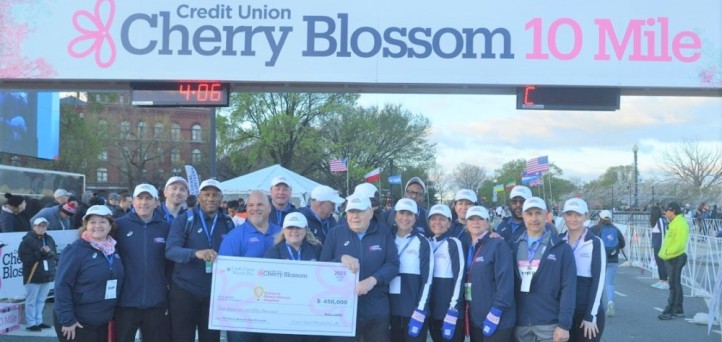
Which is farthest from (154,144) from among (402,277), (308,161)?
(402,277)

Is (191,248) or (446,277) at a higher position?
(191,248)

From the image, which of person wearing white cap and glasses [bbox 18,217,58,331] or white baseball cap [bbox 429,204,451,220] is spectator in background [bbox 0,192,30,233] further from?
white baseball cap [bbox 429,204,451,220]

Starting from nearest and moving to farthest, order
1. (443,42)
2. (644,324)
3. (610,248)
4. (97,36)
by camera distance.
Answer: (443,42) → (97,36) → (644,324) → (610,248)

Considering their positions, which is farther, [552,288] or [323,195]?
[323,195]

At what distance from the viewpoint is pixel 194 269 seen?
6148 millimetres

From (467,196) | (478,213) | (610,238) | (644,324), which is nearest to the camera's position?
(478,213)

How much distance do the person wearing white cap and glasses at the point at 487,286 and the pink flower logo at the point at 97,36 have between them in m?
6.09

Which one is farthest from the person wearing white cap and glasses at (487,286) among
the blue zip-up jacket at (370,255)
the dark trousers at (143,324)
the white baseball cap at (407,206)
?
the dark trousers at (143,324)

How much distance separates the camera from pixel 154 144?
217ft

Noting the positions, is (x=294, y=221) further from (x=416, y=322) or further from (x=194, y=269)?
(x=416, y=322)

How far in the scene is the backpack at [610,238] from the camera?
12.2 m

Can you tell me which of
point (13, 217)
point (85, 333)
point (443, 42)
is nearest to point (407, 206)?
point (85, 333)

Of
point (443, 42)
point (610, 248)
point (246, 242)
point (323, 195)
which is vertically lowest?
point (610, 248)

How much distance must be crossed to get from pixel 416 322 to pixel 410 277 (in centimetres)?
41
